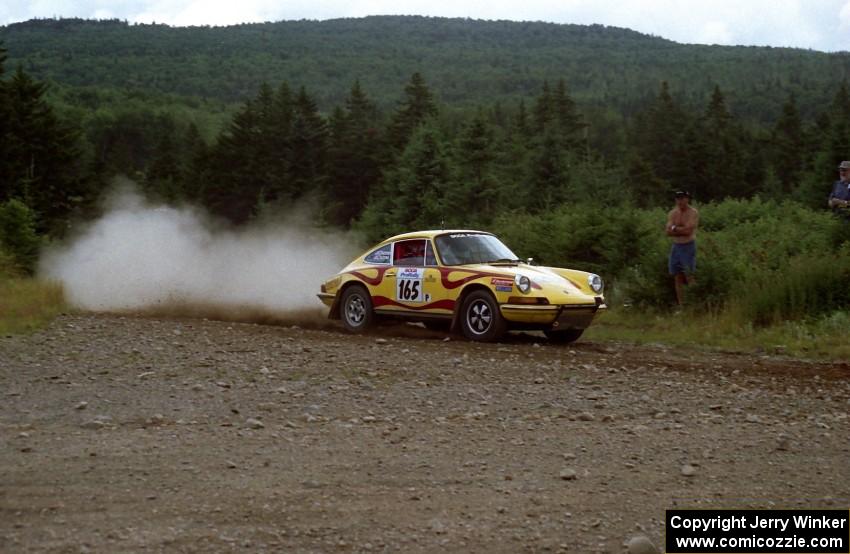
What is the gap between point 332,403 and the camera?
8.05 metres

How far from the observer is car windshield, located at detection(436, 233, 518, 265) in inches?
539

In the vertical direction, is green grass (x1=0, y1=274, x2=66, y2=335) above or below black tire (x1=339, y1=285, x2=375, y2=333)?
below

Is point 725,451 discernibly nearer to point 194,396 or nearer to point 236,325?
point 194,396

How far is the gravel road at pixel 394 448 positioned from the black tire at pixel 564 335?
7.23 feet

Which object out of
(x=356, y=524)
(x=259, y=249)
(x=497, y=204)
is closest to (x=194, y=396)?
(x=356, y=524)

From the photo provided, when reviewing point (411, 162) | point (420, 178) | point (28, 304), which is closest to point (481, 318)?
point (28, 304)

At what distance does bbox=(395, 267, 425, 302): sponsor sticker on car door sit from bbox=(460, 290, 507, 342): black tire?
0.83m

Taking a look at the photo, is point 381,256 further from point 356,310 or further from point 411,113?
point 411,113

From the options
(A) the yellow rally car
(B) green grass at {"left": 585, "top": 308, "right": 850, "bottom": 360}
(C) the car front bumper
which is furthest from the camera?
(A) the yellow rally car

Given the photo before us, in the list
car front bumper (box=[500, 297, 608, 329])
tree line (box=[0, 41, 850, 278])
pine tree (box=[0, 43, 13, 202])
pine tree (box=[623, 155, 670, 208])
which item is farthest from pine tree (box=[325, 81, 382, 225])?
car front bumper (box=[500, 297, 608, 329])

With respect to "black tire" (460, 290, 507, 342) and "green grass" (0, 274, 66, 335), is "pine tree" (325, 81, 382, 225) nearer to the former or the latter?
"green grass" (0, 274, 66, 335)

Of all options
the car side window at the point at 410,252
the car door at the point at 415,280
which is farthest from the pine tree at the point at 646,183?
the car door at the point at 415,280

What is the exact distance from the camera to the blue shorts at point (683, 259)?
15273 mm

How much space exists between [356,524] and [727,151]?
77.1 m
